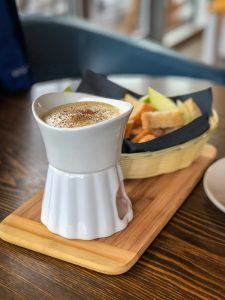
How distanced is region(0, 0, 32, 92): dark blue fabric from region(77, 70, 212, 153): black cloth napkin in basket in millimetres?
477

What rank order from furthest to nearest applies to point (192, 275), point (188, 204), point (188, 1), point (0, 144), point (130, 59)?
point (188, 1), point (130, 59), point (0, 144), point (188, 204), point (192, 275)

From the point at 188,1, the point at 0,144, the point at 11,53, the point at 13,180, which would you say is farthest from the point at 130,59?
the point at 188,1

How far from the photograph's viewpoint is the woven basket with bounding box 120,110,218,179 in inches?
29.1

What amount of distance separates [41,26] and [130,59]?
357 mm

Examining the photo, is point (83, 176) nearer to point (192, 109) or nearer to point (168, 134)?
point (168, 134)

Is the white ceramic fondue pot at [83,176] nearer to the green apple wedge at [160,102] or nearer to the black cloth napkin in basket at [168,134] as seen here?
the black cloth napkin in basket at [168,134]

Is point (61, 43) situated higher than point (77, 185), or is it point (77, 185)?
point (77, 185)

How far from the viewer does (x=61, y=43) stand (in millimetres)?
1723

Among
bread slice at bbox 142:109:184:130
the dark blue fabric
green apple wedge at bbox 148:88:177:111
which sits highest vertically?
bread slice at bbox 142:109:184:130

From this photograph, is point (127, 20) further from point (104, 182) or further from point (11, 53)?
point (104, 182)

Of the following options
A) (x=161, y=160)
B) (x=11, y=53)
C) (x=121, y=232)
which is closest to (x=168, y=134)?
(x=161, y=160)

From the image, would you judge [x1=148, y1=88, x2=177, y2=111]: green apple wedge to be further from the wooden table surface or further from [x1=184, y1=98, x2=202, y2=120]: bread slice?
the wooden table surface

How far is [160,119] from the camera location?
0.79 meters

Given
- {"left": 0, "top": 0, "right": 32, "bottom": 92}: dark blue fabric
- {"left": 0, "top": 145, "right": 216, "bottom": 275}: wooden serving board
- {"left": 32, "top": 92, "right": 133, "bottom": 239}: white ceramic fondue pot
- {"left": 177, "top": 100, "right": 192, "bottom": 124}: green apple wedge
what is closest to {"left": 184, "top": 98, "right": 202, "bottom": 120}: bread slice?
{"left": 177, "top": 100, "right": 192, "bottom": 124}: green apple wedge
